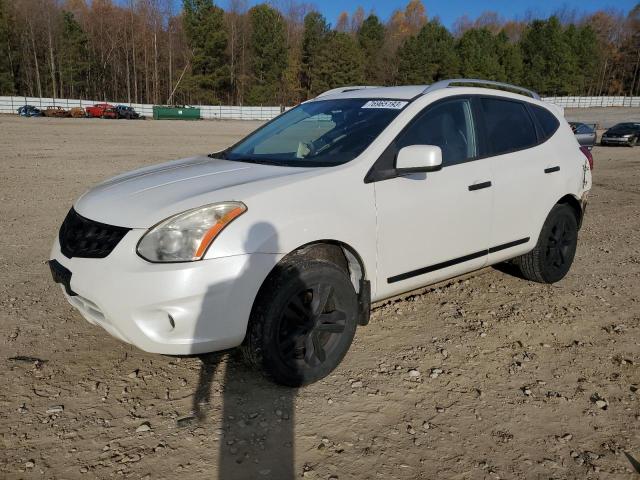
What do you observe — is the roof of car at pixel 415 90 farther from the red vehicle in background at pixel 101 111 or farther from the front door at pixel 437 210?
the red vehicle in background at pixel 101 111

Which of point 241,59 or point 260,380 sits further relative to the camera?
point 241,59

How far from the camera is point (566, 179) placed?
4746 mm

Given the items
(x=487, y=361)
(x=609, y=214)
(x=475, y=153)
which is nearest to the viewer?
(x=487, y=361)

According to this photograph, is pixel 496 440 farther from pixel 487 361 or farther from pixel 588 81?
pixel 588 81

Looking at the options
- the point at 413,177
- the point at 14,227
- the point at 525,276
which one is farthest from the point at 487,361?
the point at 14,227

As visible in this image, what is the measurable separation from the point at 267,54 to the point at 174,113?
81.7 ft

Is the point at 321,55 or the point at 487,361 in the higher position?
the point at 321,55

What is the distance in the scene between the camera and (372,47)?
293 ft

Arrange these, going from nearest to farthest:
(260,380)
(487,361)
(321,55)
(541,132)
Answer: (260,380) < (487,361) < (541,132) < (321,55)

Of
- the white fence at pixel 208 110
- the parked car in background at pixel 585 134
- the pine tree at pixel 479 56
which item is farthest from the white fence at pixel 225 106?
the parked car in background at pixel 585 134

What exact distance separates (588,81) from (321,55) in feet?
168

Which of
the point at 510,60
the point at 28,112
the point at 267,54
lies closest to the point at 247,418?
the point at 28,112

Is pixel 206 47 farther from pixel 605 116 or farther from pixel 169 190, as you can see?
pixel 169 190

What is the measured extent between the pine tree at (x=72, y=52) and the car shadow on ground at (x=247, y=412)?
8309cm
